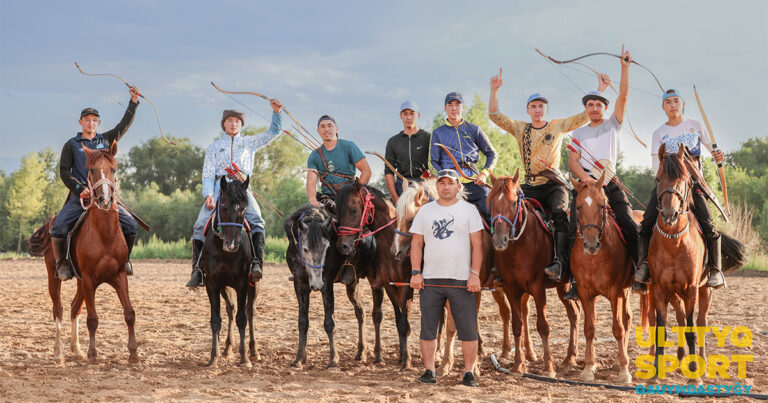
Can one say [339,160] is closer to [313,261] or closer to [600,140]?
[313,261]

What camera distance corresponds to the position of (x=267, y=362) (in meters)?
8.10

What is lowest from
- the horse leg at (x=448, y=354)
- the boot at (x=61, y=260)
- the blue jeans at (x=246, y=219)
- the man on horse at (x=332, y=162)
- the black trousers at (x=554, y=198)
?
the horse leg at (x=448, y=354)

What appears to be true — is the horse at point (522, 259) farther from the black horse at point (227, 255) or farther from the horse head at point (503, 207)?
the black horse at point (227, 255)

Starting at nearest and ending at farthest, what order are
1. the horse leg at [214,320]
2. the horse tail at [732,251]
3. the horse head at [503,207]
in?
the horse head at [503,207], the horse tail at [732,251], the horse leg at [214,320]

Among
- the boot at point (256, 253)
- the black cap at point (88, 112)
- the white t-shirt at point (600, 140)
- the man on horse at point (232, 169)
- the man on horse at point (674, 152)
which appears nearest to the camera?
the man on horse at point (674, 152)

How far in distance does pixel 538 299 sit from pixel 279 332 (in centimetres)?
503

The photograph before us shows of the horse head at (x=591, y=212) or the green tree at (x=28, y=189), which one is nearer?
the horse head at (x=591, y=212)

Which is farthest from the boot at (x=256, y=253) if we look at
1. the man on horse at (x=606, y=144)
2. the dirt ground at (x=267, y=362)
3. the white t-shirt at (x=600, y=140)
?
the white t-shirt at (x=600, y=140)

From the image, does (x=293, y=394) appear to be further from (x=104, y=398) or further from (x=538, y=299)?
(x=538, y=299)

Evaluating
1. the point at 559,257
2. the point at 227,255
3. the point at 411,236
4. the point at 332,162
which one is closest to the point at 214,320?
the point at 227,255

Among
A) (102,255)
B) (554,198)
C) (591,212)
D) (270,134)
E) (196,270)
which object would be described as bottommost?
(196,270)

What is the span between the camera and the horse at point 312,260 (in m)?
7.52

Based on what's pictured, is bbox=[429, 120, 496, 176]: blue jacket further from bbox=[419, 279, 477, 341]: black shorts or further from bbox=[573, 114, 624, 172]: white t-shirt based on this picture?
bbox=[419, 279, 477, 341]: black shorts

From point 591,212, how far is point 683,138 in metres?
1.63
